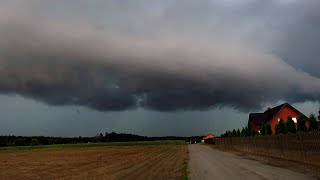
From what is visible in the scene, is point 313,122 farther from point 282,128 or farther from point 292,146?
point 282,128

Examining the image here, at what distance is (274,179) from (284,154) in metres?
17.9

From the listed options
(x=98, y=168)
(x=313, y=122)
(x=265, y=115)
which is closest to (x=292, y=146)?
(x=313, y=122)

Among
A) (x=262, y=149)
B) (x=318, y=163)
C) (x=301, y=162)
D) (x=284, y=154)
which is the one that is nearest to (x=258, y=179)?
(x=318, y=163)

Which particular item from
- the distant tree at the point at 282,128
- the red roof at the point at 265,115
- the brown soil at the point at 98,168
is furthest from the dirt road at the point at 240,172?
the red roof at the point at 265,115

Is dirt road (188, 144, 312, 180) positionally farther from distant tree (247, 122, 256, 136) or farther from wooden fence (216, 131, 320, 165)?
distant tree (247, 122, 256, 136)

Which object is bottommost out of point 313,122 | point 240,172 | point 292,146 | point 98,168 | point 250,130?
point 240,172

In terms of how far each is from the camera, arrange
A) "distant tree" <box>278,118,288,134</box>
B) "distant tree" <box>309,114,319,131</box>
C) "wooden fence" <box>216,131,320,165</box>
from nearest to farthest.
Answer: "wooden fence" <box>216,131,320,165</box> < "distant tree" <box>309,114,319,131</box> < "distant tree" <box>278,118,288,134</box>

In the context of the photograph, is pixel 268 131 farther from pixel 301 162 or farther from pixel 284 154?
pixel 301 162

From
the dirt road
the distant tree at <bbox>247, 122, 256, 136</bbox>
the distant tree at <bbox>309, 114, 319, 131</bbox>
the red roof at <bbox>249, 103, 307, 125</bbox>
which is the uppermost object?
the red roof at <bbox>249, 103, 307, 125</bbox>

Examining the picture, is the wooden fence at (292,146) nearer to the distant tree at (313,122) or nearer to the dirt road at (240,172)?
the dirt road at (240,172)

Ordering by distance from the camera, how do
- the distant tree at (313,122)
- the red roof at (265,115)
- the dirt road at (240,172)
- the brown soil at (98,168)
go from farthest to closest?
the red roof at (265,115), the distant tree at (313,122), the brown soil at (98,168), the dirt road at (240,172)

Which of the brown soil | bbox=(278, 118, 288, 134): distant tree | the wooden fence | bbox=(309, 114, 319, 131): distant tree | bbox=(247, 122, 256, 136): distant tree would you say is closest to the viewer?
the brown soil

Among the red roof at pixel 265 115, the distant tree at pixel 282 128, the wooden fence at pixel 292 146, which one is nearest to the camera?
the wooden fence at pixel 292 146

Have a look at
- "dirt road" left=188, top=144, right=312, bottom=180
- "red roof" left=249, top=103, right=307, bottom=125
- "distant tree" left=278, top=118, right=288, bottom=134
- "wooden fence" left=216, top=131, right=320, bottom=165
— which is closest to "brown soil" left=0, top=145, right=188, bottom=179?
"dirt road" left=188, top=144, right=312, bottom=180
